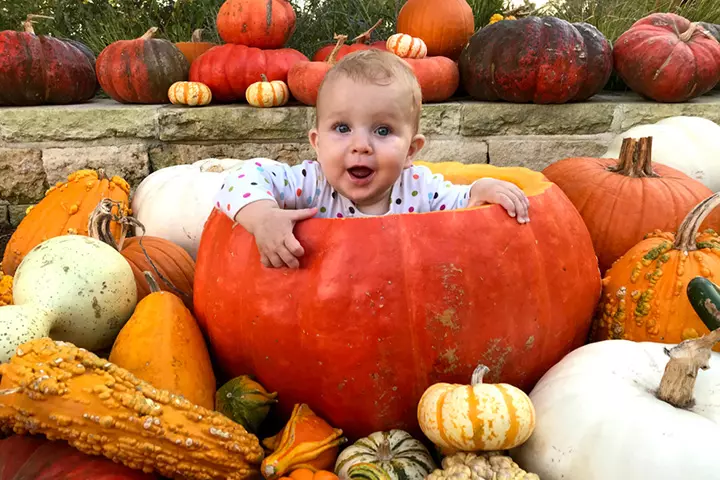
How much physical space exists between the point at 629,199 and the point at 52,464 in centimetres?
215

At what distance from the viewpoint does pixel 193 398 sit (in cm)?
161

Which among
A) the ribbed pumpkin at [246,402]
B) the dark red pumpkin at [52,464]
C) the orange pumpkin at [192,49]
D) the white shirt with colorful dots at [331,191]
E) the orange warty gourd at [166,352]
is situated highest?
the orange pumpkin at [192,49]

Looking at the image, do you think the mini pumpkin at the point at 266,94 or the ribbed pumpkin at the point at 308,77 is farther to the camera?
the mini pumpkin at the point at 266,94

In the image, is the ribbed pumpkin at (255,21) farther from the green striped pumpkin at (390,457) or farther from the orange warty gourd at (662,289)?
the green striped pumpkin at (390,457)

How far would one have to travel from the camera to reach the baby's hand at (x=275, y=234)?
1534 millimetres

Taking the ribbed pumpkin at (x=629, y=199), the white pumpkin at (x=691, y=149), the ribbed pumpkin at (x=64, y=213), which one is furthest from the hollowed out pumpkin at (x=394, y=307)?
the white pumpkin at (x=691, y=149)

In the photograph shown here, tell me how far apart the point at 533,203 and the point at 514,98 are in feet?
7.67

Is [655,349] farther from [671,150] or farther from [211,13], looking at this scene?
[211,13]

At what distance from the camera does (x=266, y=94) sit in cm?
381

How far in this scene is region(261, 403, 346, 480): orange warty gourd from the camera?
145 centimetres

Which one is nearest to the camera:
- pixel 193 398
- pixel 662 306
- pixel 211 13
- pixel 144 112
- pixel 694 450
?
pixel 694 450

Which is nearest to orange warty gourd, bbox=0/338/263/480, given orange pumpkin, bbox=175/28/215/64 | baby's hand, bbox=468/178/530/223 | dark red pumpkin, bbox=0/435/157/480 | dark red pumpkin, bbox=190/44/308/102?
dark red pumpkin, bbox=0/435/157/480

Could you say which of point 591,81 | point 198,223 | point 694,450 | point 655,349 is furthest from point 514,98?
point 694,450

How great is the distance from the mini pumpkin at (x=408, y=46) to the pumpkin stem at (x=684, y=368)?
3013mm
